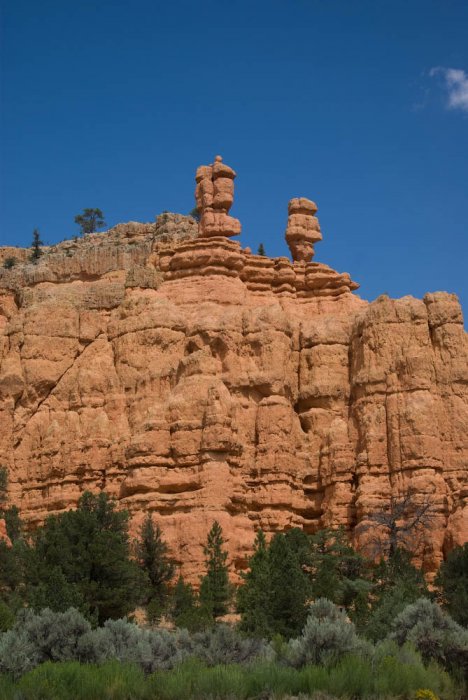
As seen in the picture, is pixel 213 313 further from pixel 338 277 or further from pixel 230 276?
pixel 338 277

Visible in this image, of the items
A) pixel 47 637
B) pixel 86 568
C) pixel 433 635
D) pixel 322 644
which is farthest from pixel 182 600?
pixel 322 644

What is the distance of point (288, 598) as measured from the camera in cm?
3512

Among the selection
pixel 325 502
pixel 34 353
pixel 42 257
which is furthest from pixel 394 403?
pixel 42 257

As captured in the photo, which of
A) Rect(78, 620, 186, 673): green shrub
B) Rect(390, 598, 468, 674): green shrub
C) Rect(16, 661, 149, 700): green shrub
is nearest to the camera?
Rect(16, 661, 149, 700): green shrub

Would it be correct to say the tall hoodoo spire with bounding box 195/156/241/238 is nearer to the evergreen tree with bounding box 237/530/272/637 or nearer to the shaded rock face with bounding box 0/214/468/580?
the shaded rock face with bounding box 0/214/468/580

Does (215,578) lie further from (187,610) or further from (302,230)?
(302,230)

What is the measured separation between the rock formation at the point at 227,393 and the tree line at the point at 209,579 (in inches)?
87.2

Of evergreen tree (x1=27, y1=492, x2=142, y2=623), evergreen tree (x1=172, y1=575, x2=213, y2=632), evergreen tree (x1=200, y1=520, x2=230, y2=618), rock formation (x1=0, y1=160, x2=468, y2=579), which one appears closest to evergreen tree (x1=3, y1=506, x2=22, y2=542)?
rock formation (x1=0, y1=160, x2=468, y2=579)

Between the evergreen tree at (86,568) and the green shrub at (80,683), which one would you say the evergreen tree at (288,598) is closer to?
the evergreen tree at (86,568)

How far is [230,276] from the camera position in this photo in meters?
53.2

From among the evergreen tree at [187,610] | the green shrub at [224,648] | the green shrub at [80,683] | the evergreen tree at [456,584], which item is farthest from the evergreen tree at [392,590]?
the green shrub at [80,683]

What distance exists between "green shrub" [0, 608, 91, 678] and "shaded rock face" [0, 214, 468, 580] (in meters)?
17.1

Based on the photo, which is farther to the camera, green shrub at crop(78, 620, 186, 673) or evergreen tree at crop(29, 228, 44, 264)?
evergreen tree at crop(29, 228, 44, 264)

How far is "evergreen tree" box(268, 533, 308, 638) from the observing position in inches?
1348
